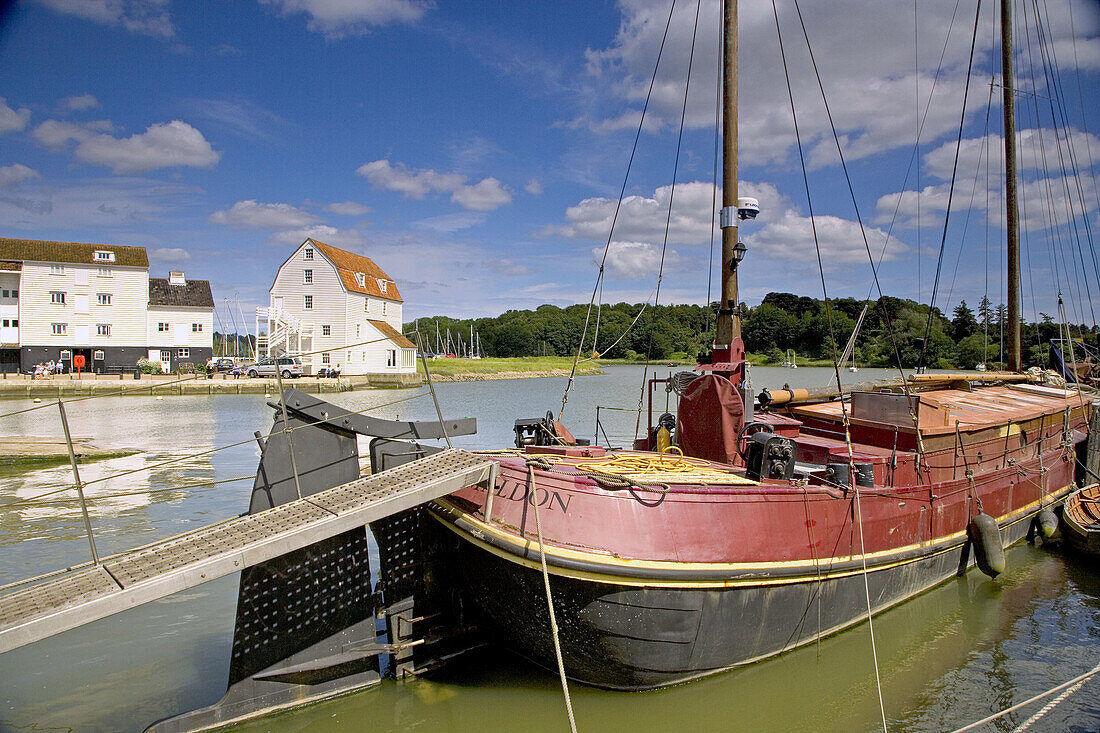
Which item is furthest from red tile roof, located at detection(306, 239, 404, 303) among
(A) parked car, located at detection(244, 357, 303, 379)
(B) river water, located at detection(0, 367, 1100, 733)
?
(B) river water, located at detection(0, 367, 1100, 733)

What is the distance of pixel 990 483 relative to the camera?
962 cm

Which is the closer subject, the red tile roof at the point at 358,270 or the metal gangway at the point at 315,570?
the metal gangway at the point at 315,570

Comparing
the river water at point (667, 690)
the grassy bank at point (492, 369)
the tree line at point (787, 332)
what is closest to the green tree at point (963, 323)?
the tree line at point (787, 332)

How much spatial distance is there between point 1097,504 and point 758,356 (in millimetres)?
72407

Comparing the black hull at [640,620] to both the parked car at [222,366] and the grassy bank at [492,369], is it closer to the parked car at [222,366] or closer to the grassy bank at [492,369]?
the parked car at [222,366]

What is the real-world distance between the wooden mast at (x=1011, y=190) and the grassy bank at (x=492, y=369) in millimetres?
42642

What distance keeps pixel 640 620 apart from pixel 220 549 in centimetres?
345

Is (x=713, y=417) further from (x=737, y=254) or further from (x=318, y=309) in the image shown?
(x=318, y=309)

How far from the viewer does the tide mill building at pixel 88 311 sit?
42875 mm

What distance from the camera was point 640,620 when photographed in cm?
560

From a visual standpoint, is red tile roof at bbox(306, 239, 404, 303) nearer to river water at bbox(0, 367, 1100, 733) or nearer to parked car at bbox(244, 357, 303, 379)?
parked car at bbox(244, 357, 303, 379)

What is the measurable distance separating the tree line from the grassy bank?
749cm

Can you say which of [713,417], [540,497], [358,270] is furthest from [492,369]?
[540,497]

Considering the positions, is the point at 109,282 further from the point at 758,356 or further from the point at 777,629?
the point at 758,356
